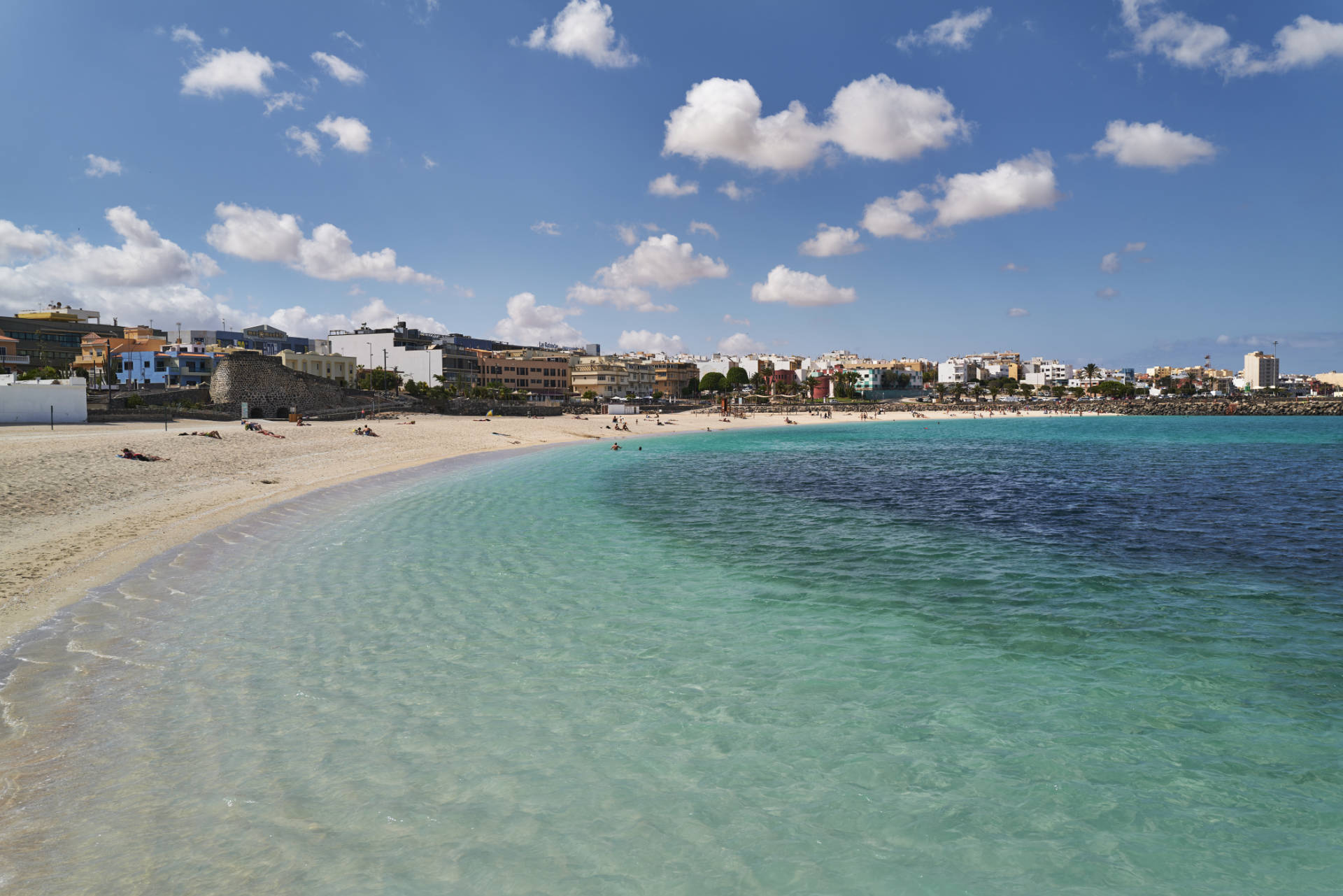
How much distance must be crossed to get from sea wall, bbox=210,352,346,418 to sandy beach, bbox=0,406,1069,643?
354 inches

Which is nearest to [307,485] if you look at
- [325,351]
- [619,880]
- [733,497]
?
[733,497]

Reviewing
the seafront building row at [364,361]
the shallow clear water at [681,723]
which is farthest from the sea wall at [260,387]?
the shallow clear water at [681,723]

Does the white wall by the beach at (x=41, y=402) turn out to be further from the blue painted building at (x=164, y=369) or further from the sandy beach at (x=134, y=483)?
the blue painted building at (x=164, y=369)

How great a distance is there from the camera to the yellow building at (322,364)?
308 feet

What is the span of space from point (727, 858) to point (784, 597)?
6947mm

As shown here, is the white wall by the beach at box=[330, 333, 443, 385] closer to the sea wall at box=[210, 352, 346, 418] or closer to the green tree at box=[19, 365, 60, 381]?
the green tree at box=[19, 365, 60, 381]

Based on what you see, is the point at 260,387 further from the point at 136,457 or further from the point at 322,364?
the point at 322,364

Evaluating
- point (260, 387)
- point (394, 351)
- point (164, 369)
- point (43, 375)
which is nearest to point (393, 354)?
point (394, 351)

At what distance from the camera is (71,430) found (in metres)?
37.2

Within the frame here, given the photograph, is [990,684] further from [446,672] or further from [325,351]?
[325,351]

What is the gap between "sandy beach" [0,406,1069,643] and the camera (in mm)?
12180

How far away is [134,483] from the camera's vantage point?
22016 millimetres

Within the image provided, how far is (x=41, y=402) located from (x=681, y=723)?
5159 cm

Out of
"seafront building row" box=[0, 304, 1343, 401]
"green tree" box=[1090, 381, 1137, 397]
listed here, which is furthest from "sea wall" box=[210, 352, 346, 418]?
"green tree" box=[1090, 381, 1137, 397]
